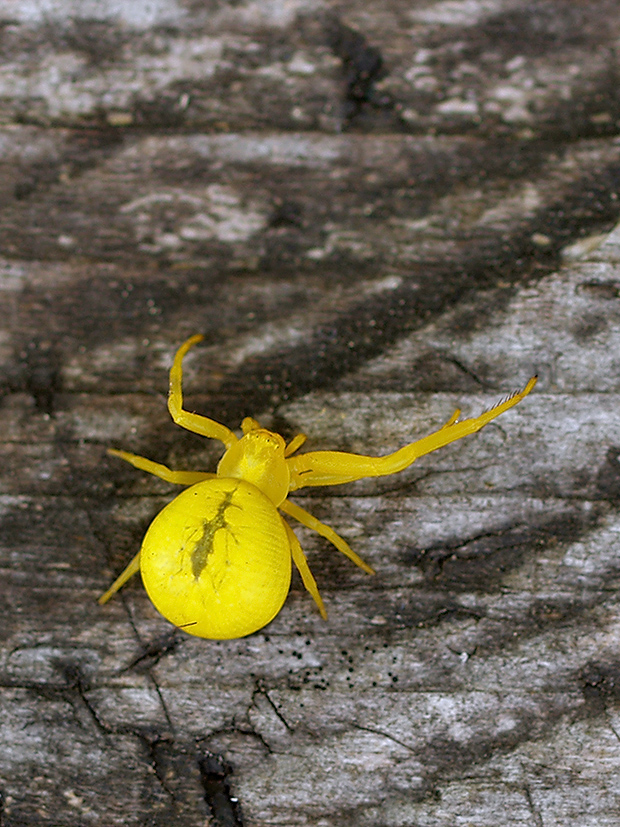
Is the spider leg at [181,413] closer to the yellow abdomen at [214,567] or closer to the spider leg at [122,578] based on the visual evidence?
the yellow abdomen at [214,567]

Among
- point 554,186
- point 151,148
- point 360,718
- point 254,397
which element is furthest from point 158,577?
point 554,186

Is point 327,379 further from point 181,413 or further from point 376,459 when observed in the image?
point 181,413

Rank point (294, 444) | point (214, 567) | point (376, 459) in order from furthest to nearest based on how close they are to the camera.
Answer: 1. point (294, 444)
2. point (376, 459)
3. point (214, 567)

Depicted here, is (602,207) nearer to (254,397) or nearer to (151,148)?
(254,397)

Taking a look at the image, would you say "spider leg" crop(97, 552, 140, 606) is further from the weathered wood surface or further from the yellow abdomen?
the yellow abdomen

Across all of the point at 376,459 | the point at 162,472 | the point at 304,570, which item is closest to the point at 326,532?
the point at 304,570
